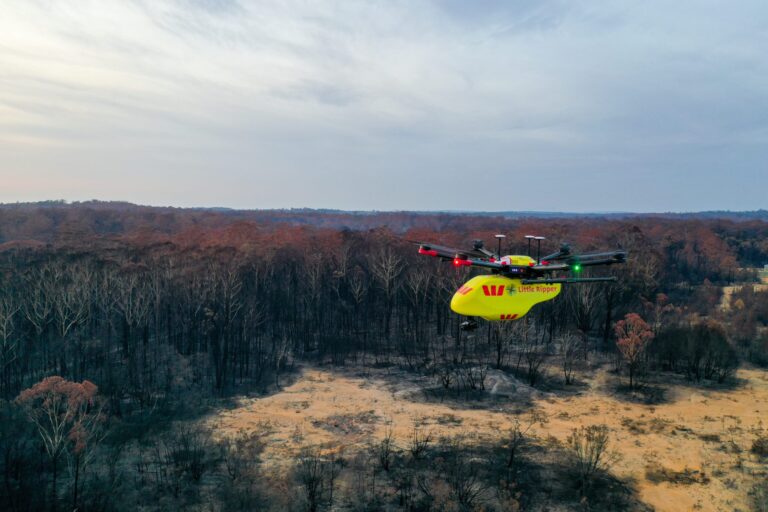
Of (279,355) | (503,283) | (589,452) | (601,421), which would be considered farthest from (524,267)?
(279,355)

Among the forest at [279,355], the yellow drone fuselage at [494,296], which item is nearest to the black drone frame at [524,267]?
the yellow drone fuselage at [494,296]

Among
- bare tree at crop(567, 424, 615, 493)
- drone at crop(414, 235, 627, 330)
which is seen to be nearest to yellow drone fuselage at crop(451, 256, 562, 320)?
drone at crop(414, 235, 627, 330)

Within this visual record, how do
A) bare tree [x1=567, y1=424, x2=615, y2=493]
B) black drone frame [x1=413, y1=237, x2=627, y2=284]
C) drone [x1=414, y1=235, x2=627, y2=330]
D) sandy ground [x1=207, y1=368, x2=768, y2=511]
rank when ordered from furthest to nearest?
sandy ground [x1=207, y1=368, x2=768, y2=511] → bare tree [x1=567, y1=424, x2=615, y2=493] → drone [x1=414, y1=235, x2=627, y2=330] → black drone frame [x1=413, y1=237, x2=627, y2=284]

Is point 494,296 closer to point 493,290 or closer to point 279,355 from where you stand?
point 493,290

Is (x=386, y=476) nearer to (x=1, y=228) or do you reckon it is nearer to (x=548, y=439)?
(x=548, y=439)

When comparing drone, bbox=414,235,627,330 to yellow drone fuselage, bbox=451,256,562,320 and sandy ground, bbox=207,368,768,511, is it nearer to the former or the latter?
yellow drone fuselage, bbox=451,256,562,320
